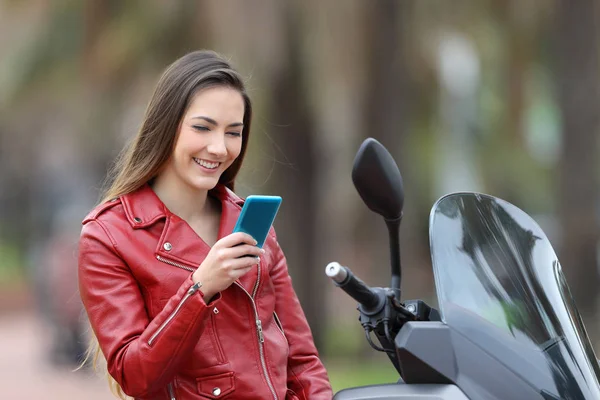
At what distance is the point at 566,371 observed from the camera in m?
2.29

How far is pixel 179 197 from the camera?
2.79 m

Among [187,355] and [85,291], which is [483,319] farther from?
[85,291]

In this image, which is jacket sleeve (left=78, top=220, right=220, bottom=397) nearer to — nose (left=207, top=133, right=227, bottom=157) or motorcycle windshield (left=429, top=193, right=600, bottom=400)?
nose (left=207, top=133, right=227, bottom=157)

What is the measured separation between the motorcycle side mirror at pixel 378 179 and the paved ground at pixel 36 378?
18.6 feet

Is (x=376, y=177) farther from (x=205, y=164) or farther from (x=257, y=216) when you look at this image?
(x=205, y=164)

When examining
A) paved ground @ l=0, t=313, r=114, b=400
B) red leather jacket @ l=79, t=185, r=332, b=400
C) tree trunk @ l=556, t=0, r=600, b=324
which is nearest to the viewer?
red leather jacket @ l=79, t=185, r=332, b=400

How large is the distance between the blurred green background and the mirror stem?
4812mm

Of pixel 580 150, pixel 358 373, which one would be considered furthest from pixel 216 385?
pixel 580 150

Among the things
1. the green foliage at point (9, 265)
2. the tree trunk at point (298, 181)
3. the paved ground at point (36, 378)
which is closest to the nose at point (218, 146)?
the paved ground at point (36, 378)

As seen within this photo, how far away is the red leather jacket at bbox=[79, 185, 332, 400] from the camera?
244cm

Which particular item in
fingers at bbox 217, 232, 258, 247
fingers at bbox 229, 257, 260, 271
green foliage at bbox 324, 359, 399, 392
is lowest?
green foliage at bbox 324, 359, 399, 392

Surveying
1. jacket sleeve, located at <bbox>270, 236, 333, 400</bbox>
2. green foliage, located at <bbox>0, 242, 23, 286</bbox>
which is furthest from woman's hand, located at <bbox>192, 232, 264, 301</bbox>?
green foliage, located at <bbox>0, 242, 23, 286</bbox>

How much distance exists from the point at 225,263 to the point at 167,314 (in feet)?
0.60

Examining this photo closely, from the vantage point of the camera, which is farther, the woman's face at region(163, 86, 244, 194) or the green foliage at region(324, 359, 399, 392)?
the green foliage at region(324, 359, 399, 392)
